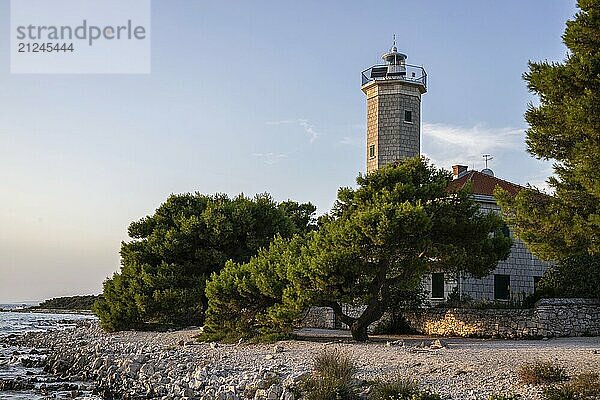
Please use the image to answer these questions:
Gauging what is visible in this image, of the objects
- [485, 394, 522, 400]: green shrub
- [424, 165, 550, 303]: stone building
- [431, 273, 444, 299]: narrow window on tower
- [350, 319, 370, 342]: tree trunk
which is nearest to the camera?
[485, 394, 522, 400]: green shrub

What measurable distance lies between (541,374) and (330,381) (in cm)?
358

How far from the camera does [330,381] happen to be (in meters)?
12.3

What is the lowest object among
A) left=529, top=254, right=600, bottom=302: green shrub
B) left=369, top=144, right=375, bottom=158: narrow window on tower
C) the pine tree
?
left=529, top=254, right=600, bottom=302: green shrub

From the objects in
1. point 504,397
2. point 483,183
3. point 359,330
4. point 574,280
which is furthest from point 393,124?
point 504,397

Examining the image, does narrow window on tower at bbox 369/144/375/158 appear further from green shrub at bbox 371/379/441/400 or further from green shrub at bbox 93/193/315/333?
green shrub at bbox 371/379/441/400

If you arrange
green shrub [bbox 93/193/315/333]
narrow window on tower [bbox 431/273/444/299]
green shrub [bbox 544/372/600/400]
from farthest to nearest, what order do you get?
narrow window on tower [bbox 431/273/444/299] → green shrub [bbox 93/193/315/333] → green shrub [bbox 544/372/600/400]

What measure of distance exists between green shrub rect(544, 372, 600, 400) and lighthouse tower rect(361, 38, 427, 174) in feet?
63.2

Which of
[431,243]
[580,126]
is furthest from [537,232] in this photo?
[431,243]

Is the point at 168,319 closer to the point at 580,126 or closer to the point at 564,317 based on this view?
the point at 564,317

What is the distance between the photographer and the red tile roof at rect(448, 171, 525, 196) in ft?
93.2

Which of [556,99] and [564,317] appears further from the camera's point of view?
[564,317]

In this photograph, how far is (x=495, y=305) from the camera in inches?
920

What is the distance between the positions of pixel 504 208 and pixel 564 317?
7810 mm

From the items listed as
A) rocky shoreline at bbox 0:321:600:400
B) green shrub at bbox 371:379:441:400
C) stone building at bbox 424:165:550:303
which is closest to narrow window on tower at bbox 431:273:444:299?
stone building at bbox 424:165:550:303
